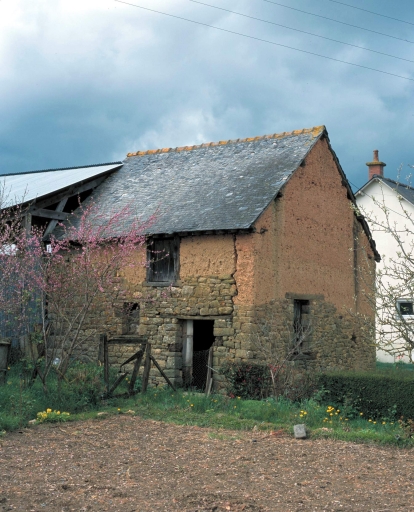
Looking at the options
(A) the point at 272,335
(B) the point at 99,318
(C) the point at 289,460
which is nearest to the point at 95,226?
(B) the point at 99,318

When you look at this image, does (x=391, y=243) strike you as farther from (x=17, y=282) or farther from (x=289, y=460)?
(x=289, y=460)

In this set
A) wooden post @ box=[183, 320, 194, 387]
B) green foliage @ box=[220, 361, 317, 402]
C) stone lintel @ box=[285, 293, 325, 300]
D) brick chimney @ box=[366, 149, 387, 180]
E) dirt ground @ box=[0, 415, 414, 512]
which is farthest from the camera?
brick chimney @ box=[366, 149, 387, 180]

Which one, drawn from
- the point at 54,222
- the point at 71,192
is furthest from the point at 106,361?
the point at 71,192

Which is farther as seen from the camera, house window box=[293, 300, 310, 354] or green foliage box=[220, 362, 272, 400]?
house window box=[293, 300, 310, 354]

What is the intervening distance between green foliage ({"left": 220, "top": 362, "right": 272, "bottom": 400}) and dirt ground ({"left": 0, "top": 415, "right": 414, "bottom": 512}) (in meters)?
3.00

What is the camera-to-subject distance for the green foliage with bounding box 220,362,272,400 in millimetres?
13250

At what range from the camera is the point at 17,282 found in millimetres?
14086

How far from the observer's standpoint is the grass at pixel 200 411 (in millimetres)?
10094

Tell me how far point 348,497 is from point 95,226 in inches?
454

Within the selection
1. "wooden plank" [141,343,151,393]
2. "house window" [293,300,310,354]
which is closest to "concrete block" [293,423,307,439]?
"wooden plank" [141,343,151,393]

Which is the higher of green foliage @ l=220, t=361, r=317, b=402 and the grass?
green foliage @ l=220, t=361, r=317, b=402

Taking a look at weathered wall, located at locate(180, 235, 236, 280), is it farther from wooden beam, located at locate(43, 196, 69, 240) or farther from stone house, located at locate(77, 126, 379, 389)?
wooden beam, located at locate(43, 196, 69, 240)

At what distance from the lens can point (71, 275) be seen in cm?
1420

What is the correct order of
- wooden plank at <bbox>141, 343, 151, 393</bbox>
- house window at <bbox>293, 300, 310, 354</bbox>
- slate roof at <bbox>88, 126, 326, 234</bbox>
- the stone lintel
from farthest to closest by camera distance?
house window at <bbox>293, 300, 310, 354</bbox>, the stone lintel, slate roof at <bbox>88, 126, 326, 234</bbox>, wooden plank at <bbox>141, 343, 151, 393</bbox>
